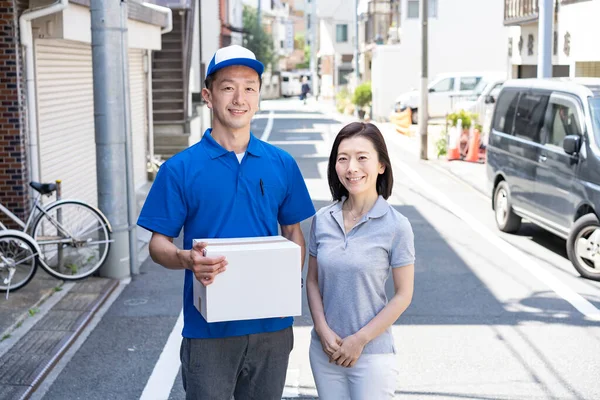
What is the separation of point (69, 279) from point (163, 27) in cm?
954

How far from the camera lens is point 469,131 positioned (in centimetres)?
2102

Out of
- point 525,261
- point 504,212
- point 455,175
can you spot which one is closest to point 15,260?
point 525,261

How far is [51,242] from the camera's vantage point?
8742 millimetres

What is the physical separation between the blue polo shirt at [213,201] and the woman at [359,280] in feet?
0.71

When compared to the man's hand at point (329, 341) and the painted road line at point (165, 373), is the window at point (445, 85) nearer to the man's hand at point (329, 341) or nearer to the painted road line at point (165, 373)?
the painted road line at point (165, 373)

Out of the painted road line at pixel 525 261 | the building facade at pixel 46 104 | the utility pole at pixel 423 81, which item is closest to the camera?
the painted road line at pixel 525 261

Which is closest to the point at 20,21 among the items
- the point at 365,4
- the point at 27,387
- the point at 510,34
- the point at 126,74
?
the point at 126,74

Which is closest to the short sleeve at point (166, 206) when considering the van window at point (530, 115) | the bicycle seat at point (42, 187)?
the bicycle seat at point (42, 187)

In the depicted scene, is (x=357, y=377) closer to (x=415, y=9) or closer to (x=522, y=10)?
(x=522, y=10)

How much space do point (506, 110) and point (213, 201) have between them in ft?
30.6

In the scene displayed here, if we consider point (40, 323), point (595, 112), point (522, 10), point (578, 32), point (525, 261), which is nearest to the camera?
point (40, 323)

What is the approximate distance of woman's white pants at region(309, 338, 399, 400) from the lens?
3406 mm

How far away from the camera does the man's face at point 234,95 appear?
3400 millimetres

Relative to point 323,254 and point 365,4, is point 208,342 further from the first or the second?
point 365,4
